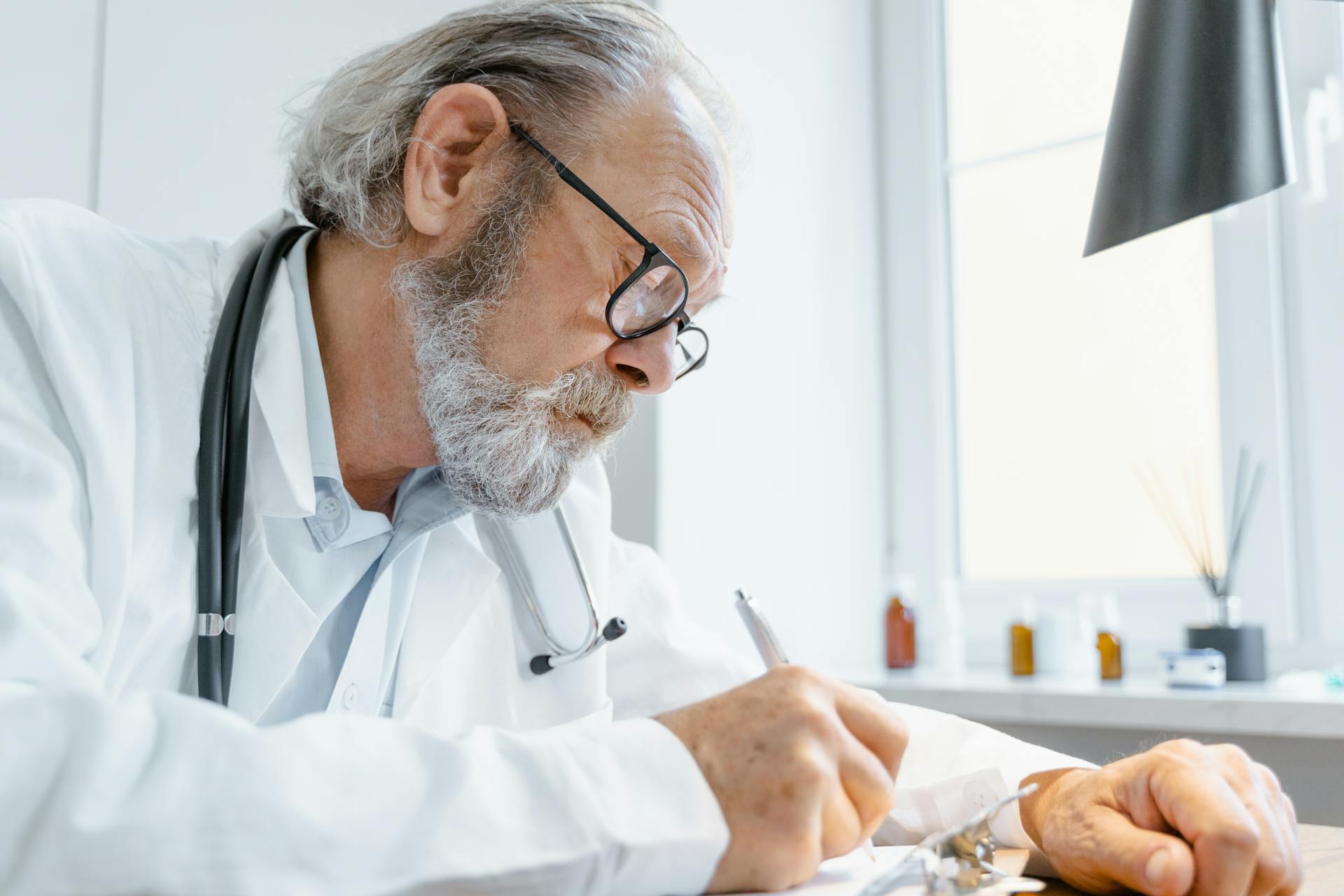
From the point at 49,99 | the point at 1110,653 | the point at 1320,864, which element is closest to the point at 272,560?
the point at 49,99

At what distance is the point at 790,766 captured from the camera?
0.61 metres

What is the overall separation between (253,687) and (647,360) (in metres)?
0.49

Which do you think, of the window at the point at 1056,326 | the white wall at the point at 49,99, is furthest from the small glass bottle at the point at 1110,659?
the white wall at the point at 49,99

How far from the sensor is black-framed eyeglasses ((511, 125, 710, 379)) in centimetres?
109

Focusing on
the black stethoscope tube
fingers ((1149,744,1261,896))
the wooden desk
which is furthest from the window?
the black stethoscope tube

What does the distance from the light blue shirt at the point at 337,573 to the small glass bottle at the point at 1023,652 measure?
4.02 feet

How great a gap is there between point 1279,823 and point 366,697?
767 millimetres

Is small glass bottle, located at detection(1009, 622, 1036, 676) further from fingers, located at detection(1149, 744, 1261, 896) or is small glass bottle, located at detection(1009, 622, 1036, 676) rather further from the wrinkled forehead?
fingers, located at detection(1149, 744, 1261, 896)

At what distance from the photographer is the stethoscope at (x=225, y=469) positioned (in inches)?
33.2

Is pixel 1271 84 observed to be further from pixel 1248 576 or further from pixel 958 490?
pixel 958 490

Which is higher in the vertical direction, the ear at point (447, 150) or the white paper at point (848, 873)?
the ear at point (447, 150)

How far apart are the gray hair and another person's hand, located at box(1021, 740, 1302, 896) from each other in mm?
763

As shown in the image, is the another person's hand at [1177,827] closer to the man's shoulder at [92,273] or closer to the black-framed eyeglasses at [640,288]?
the black-framed eyeglasses at [640,288]

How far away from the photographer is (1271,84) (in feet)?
3.21
